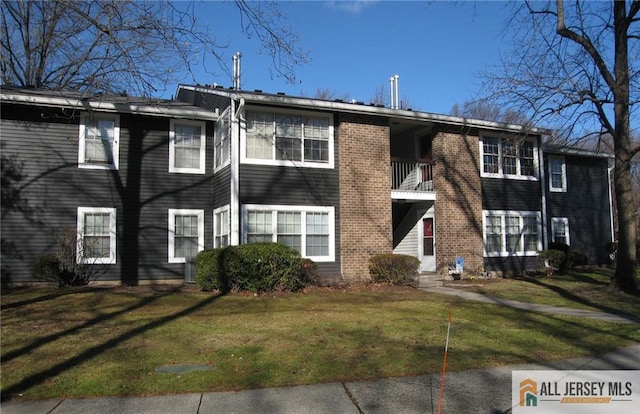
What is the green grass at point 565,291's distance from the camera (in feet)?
41.9

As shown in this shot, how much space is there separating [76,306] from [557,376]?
9.22 metres

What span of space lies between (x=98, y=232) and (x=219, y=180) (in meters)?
4.06

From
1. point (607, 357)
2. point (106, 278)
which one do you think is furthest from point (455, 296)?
point (106, 278)

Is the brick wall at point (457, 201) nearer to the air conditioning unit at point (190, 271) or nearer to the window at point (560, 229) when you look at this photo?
the window at point (560, 229)

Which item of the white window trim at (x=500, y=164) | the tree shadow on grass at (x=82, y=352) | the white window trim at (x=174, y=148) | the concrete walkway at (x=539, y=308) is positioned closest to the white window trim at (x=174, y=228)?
the white window trim at (x=174, y=148)

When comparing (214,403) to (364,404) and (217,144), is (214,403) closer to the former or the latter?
(364,404)

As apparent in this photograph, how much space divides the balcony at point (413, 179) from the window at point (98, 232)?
9.71 m

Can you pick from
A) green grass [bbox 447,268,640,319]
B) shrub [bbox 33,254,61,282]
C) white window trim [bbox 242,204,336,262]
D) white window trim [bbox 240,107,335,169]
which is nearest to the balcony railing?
white window trim [bbox 240,107,335,169]

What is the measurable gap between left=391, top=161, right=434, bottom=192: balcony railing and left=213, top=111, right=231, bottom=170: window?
6.61 m

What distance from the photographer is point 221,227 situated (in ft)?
54.0

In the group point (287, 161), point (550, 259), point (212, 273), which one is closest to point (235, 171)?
point (287, 161)

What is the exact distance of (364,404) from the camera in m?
5.36

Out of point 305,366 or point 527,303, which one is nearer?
point 305,366

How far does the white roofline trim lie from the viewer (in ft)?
49.1
